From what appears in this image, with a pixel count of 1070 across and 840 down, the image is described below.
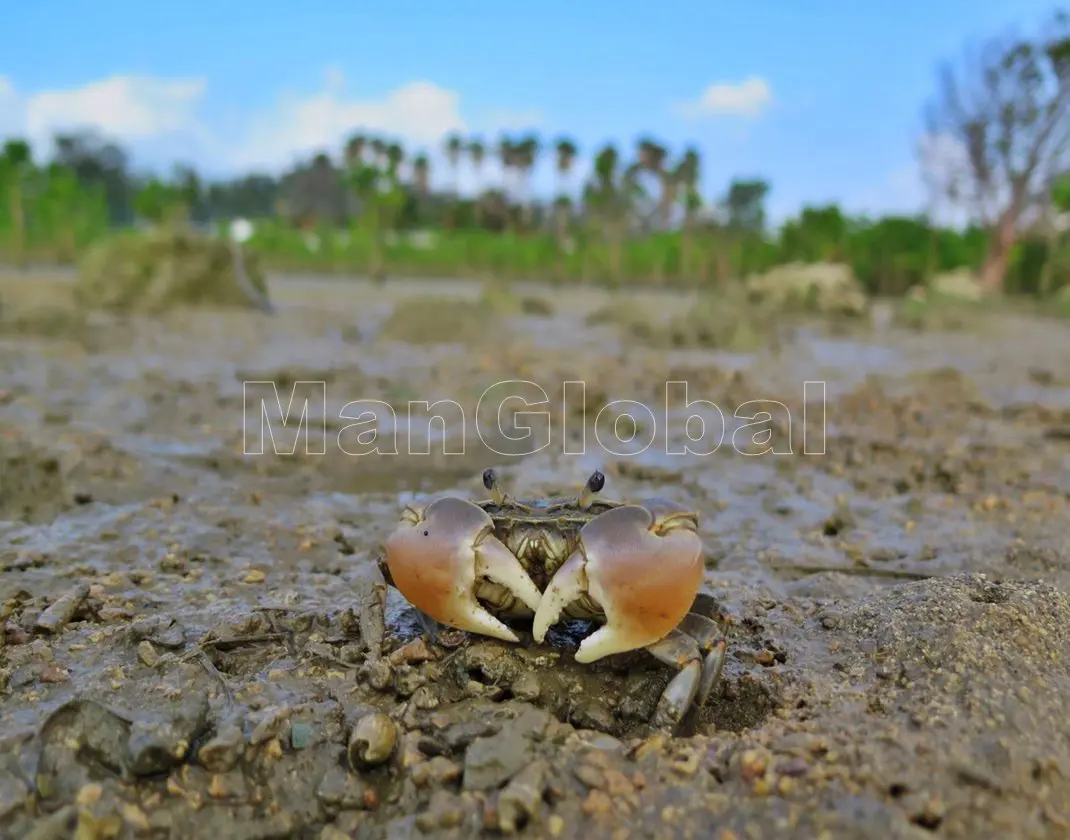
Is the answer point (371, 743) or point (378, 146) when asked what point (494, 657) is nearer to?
point (371, 743)

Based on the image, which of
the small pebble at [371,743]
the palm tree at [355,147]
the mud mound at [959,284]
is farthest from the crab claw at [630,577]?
the palm tree at [355,147]

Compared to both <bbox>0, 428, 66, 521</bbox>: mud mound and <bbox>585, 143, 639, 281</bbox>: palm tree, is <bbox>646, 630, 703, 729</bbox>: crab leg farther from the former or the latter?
<bbox>585, 143, 639, 281</bbox>: palm tree

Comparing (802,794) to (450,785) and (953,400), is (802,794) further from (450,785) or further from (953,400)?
(953,400)

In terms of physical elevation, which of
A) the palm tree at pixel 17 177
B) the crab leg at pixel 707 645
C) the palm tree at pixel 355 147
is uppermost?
the palm tree at pixel 355 147

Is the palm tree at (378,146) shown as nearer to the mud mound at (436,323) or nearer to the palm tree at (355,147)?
the palm tree at (355,147)

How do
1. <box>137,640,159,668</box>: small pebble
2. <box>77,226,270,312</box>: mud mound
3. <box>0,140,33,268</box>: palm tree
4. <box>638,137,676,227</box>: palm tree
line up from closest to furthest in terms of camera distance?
<box>137,640,159,668</box>: small pebble, <box>77,226,270,312</box>: mud mound, <box>0,140,33,268</box>: palm tree, <box>638,137,676,227</box>: palm tree

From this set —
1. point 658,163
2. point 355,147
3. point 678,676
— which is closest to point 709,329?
point 678,676

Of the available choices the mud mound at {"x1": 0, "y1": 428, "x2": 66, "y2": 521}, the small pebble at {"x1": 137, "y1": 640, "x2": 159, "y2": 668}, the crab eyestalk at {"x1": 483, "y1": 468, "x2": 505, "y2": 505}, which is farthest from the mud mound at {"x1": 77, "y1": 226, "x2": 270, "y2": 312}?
the crab eyestalk at {"x1": 483, "y1": 468, "x2": 505, "y2": 505}
